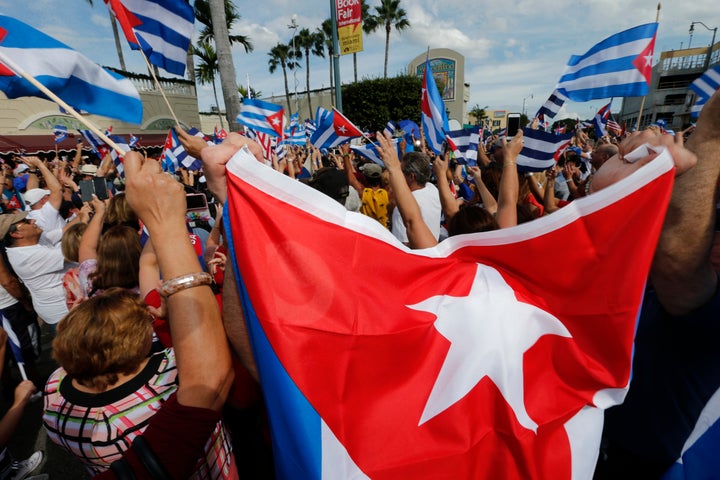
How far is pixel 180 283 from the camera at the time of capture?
3.65 feet

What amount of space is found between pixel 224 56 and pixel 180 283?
7795mm

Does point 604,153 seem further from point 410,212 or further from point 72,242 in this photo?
point 72,242

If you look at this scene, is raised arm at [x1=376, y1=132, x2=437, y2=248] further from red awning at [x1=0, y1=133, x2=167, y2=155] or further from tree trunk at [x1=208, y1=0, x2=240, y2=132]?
red awning at [x1=0, y1=133, x2=167, y2=155]

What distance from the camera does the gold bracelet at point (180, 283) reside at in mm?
1099

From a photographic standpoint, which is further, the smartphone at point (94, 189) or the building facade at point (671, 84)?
the building facade at point (671, 84)

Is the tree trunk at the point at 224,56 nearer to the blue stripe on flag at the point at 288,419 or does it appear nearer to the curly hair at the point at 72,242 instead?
the curly hair at the point at 72,242

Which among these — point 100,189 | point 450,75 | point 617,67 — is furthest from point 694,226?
point 450,75

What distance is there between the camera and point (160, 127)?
73.0 feet

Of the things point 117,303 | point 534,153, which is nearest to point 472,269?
point 117,303

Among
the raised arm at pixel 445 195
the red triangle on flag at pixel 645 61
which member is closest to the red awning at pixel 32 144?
the raised arm at pixel 445 195

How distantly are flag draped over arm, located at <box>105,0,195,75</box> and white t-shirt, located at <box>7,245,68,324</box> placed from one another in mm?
2161

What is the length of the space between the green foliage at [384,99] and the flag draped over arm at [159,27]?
115 ft

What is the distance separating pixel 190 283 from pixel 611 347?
146 cm

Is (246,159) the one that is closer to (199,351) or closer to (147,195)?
(147,195)
